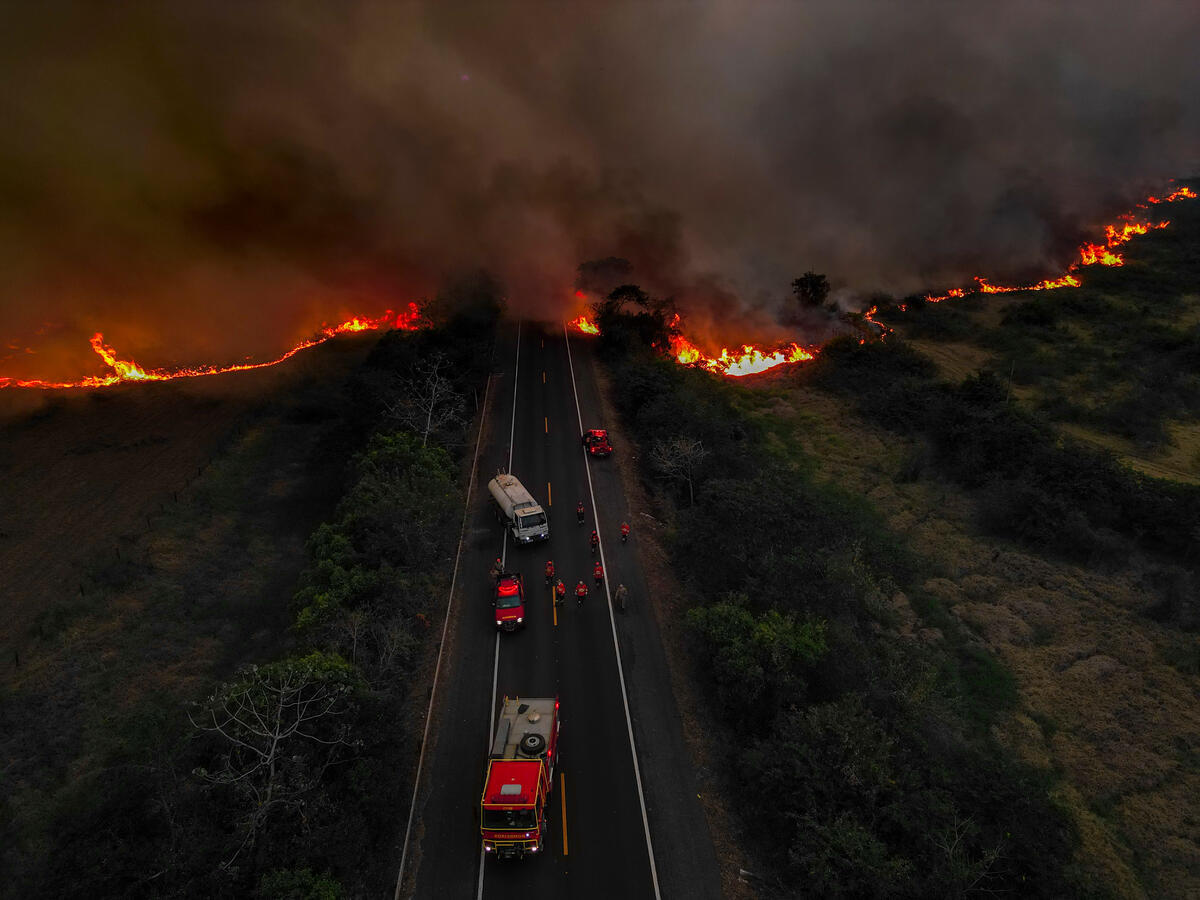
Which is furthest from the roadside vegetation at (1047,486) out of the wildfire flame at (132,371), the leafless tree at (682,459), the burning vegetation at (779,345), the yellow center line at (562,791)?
the wildfire flame at (132,371)

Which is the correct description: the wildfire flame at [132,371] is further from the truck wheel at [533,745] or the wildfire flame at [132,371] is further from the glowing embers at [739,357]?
the truck wheel at [533,745]

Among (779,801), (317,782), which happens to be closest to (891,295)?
(779,801)

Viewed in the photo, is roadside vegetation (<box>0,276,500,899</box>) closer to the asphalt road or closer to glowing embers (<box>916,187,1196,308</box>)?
the asphalt road

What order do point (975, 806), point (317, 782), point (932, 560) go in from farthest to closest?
point (932, 560), point (975, 806), point (317, 782)

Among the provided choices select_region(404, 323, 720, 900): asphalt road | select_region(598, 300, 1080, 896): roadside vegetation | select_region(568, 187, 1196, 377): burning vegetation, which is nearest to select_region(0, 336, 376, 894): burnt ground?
select_region(404, 323, 720, 900): asphalt road

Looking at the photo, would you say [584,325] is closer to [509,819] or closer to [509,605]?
[509,605]

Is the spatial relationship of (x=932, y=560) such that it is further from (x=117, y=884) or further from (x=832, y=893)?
(x=117, y=884)
